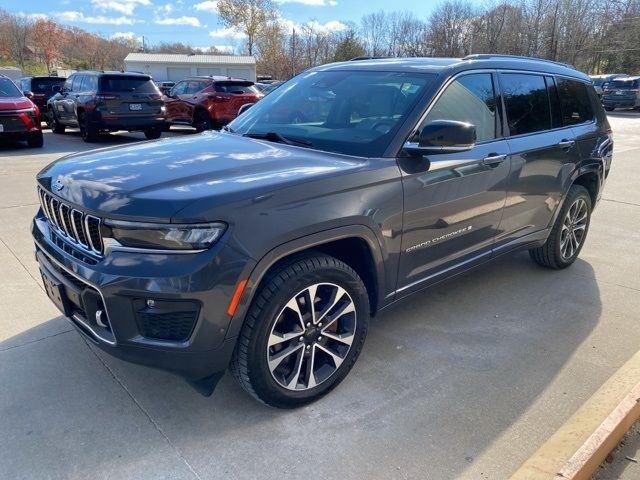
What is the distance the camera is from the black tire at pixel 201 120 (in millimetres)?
14461

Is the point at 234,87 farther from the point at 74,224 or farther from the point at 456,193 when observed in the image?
the point at 74,224

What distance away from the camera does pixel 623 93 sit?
26.1 meters

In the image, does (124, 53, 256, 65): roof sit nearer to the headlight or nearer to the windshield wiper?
the windshield wiper

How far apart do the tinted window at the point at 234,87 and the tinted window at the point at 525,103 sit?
11.6m

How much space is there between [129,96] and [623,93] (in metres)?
24.2

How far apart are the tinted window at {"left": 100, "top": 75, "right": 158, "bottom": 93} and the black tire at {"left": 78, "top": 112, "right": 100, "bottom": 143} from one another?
2.99ft

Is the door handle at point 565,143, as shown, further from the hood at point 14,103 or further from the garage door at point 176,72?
the garage door at point 176,72

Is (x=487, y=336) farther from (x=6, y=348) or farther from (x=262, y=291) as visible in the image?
(x=6, y=348)

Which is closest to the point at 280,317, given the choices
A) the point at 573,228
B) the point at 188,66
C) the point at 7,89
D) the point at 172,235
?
the point at 172,235

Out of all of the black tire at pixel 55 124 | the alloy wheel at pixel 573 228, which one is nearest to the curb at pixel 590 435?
the alloy wheel at pixel 573 228

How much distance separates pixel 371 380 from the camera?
120 inches

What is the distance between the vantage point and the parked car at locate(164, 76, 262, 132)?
14.3m

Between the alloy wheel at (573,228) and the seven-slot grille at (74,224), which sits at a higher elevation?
the seven-slot grille at (74,224)

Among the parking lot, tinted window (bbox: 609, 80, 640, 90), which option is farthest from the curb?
tinted window (bbox: 609, 80, 640, 90)
